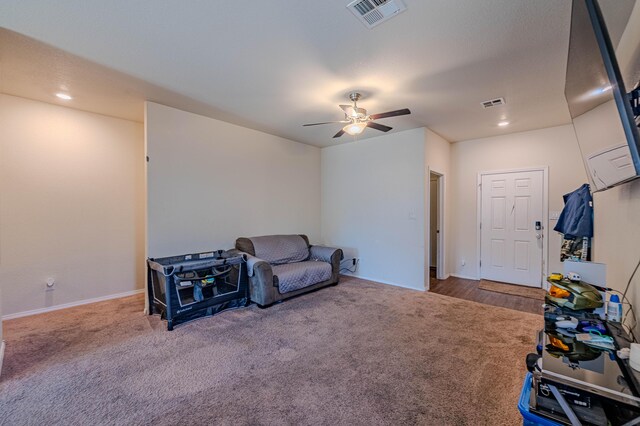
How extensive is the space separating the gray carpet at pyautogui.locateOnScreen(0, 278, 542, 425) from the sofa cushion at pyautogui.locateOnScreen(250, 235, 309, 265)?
0.94 m

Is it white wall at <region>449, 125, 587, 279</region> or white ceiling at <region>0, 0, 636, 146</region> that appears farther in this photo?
white wall at <region>449, 125, 587, 279</region>

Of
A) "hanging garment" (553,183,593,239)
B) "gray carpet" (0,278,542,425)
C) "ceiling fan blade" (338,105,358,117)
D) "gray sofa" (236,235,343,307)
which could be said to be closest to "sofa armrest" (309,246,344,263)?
"gray sofa" (236,235,343,307)

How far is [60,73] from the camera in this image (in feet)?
8.90

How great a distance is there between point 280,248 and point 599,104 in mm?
3869

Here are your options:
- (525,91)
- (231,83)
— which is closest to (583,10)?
(525,91)

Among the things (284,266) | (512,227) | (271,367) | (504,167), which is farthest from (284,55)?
(512,227)

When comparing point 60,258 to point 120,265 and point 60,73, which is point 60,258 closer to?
point 120,265

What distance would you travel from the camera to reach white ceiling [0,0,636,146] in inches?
74.7

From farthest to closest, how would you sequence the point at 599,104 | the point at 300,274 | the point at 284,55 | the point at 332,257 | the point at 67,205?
the point at 332,257
the point at 300,274
the point at 67,205
the point at 284,55
the point at 599,104

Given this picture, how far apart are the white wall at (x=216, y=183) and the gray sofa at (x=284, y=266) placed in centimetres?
39

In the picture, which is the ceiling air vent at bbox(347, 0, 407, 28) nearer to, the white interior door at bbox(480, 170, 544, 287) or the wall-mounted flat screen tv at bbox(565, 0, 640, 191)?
the wall-mounted flat screen tv at bbox(565, 0, 640, 191)

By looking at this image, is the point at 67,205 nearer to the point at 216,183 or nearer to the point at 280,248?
the point at 216,183

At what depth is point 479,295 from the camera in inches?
164

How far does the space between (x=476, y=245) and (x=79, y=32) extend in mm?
5883
